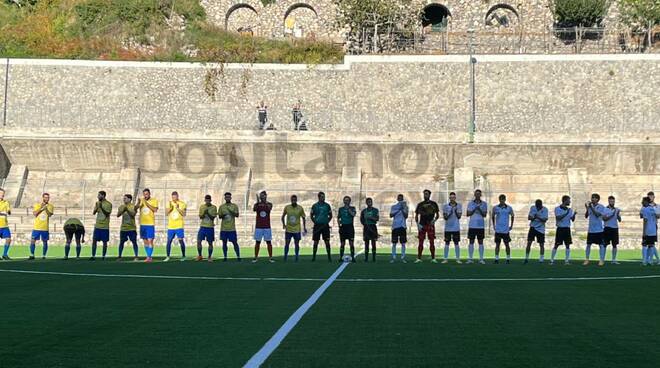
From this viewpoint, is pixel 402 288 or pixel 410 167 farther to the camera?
pixel 410 167

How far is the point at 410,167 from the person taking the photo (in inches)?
1983

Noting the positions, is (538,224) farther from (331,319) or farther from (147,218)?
(331,319)

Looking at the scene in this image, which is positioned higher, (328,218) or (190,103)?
(190,103)

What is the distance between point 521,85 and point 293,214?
Answer: 32.9 metres

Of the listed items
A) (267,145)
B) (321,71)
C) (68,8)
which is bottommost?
(267,145)

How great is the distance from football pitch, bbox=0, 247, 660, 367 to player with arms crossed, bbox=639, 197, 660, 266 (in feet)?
19.0

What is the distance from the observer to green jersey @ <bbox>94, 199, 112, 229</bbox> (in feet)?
90.0

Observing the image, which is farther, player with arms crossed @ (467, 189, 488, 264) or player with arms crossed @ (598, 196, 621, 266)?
player with arms crossed @ (467, 189, 488, 264)

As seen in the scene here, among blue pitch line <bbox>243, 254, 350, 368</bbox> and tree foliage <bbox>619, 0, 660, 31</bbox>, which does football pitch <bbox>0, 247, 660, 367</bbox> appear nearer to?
blue pitch line <bbox>243, 254, 350, 368</bbox>

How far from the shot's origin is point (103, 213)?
27.6m

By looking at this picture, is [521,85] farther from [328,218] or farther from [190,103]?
[328,218]

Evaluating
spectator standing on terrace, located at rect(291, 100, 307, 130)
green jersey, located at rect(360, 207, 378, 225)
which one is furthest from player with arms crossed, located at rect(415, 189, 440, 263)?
spectator standing on terrace, located at rect(291, 100, 307, 130)

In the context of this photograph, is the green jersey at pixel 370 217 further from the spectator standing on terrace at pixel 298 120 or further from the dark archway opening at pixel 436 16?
the dark archway opening at pixel 436 16

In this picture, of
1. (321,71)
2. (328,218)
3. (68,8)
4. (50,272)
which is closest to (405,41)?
(321,71)
